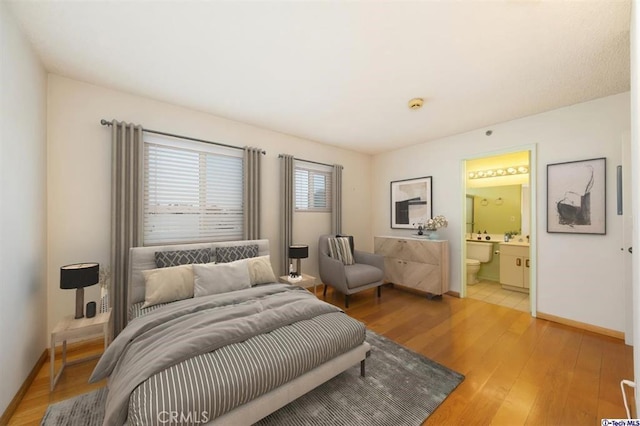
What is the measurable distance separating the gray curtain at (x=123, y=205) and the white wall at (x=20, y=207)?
0.48 meters

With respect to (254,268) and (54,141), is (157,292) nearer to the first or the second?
(254,268)

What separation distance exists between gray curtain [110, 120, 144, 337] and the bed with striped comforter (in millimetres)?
545

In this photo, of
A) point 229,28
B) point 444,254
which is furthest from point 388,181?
point 229,28

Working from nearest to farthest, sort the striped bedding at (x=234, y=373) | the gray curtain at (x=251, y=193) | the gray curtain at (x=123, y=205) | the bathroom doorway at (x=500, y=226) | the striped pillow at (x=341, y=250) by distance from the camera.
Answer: the striped bedding at (x=234, y=373) → the gray curtain at (x=123, y=205) → the gray curtain at (x=251, y=193) → the striped pillow at (x=341, y=250) → the bathroom doorway at (x=500, y=226)

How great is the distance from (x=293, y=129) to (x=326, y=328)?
2.85 meters

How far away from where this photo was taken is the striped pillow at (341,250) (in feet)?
12.3

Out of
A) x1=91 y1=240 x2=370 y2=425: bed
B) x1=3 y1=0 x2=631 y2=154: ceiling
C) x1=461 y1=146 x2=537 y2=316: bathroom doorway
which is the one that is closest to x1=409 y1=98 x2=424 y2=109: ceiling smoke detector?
x1=3 y1=0 x2=631 y2=154: ceiling

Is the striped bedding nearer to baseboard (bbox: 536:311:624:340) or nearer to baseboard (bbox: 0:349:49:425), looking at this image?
baseboard (bbox: 0:349:49:425)

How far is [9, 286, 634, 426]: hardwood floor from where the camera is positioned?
1.58m

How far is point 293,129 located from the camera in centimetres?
358

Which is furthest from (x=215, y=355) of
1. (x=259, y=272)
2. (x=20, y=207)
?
(x=20, y=207)

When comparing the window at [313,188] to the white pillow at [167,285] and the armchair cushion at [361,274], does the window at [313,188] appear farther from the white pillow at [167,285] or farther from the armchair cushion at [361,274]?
the white pillow at [167,285]

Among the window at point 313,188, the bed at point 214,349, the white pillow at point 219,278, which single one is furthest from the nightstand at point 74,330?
the window at point 313,188

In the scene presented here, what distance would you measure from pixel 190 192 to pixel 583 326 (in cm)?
491
